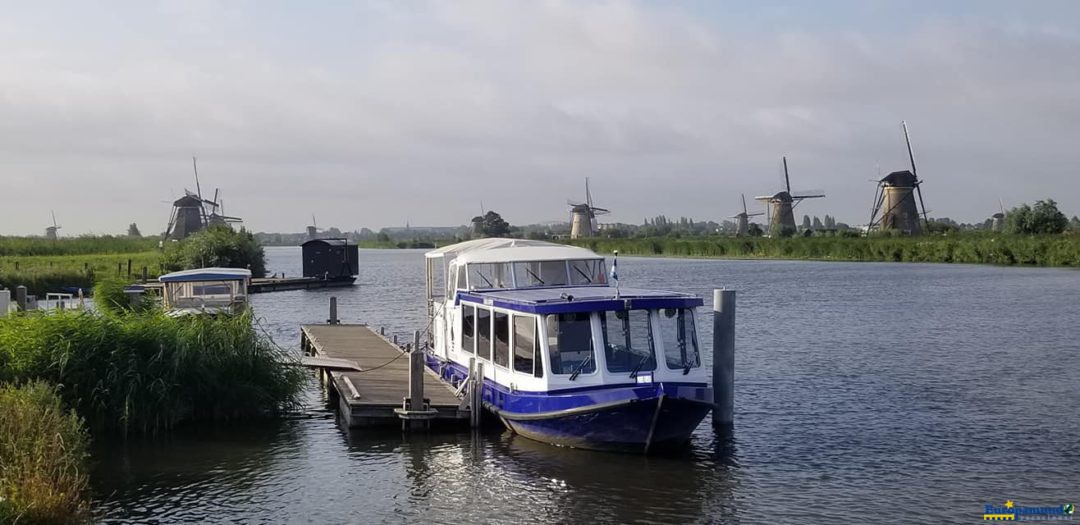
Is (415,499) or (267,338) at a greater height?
A: (267,338)

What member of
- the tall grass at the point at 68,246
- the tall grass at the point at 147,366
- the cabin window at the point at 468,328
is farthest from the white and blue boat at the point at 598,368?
the tall grass at the point at 68,246

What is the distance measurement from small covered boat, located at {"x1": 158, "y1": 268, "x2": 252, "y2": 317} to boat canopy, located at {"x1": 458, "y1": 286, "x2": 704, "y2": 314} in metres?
17.4

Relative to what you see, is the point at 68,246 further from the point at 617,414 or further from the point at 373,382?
the point at 617,414

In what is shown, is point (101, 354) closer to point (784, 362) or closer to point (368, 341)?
point (368, 341)

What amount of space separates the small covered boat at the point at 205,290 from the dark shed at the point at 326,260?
3699 cm

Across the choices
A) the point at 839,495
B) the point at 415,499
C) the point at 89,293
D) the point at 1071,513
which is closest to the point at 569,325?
the point at 415,499

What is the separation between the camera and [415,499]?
16922 millimetres

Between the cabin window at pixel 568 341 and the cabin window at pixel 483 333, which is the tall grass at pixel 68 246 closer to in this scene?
the cabin window at pixel 483 333

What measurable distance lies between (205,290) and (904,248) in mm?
77123

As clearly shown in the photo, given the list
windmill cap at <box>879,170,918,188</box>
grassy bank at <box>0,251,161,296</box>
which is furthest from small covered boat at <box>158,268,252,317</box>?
windmill cap at <box>879,170,918,188</box>

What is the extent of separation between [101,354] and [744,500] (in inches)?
514

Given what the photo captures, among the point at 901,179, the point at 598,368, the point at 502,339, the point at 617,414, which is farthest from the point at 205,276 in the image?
the point at 901,179

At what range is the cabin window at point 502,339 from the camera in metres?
20.6

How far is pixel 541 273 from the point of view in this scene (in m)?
23.7
